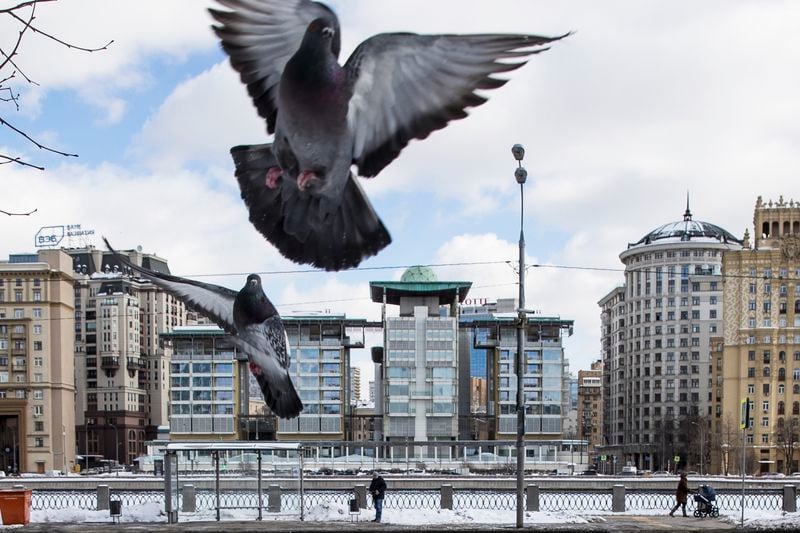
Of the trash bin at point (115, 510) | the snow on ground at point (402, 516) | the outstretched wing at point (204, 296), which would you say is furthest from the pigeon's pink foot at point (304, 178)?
the trash bin at point (115, 510)

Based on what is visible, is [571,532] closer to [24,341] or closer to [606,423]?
[24,341]

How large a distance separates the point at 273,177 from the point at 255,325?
2.18 metres

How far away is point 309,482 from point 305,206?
20.9 meters

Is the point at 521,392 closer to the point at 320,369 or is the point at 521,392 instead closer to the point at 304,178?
the point at 304,178

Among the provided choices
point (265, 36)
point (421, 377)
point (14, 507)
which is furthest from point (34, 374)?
point (265, 36)

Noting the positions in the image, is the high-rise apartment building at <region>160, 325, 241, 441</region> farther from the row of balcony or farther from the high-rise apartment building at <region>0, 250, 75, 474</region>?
the row of balcony

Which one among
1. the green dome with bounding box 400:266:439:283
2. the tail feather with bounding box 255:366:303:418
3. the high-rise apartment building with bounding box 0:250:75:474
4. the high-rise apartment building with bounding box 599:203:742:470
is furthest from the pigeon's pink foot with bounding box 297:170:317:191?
the high-rise apartment building with bounding box 599:203:742:470

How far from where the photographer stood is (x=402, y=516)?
18703 mm

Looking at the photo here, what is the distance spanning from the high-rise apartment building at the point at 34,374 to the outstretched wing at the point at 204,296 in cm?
5689

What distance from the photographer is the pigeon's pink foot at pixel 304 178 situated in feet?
30.9

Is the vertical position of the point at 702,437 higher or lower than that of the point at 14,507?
lower

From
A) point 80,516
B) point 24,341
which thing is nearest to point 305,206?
point 80,516

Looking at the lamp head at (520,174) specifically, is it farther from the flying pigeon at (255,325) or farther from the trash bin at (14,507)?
the trash bin at (14,507)

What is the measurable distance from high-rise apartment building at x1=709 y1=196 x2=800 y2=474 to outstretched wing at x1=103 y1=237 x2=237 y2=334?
5896 cm
